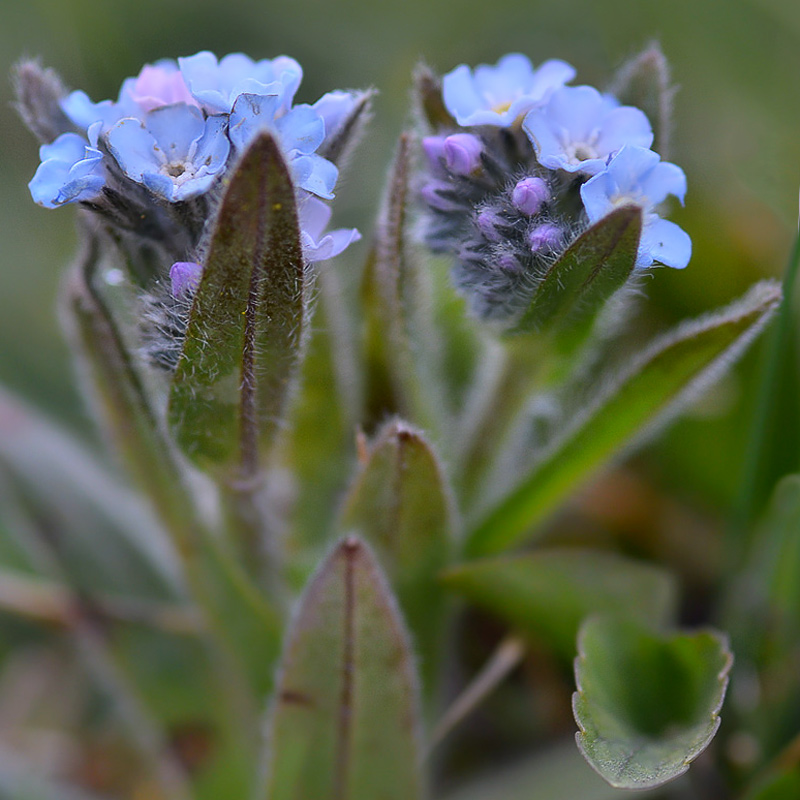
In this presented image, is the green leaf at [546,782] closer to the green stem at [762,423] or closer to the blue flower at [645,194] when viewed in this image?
the green stem at [762,423]

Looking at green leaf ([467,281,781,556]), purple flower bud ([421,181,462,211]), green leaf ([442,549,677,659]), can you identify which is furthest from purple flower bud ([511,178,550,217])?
green leaf ([442,549,677,659])

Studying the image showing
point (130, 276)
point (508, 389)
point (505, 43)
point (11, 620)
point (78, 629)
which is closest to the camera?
point (130, 276)

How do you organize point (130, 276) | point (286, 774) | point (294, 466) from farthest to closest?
1. point (294, 466)
2. point (286, 774)
3. point (130, 276)

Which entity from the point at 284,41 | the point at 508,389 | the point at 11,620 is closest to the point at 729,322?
the point at 508,389

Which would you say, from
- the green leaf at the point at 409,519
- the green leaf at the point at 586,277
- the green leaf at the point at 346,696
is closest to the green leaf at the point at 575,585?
the green leaf at the point at 409,519

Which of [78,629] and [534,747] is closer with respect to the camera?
[534,747]

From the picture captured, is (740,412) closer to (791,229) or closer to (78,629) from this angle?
(791,229)

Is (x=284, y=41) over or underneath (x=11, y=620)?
over

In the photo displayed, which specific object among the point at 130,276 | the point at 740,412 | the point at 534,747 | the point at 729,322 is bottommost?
the point at 534,747
